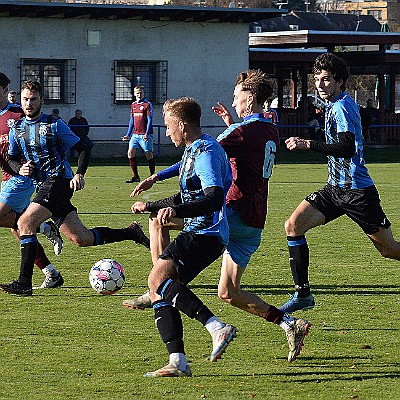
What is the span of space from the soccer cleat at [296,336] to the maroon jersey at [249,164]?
733 millimetres

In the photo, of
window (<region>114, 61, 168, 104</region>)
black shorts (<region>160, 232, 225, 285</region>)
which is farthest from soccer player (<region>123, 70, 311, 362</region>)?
window (<region>114, 61, 168, 104</region>)

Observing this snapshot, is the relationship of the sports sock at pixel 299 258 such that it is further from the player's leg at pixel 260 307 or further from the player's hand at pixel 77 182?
the player's hand at pixel 77 182

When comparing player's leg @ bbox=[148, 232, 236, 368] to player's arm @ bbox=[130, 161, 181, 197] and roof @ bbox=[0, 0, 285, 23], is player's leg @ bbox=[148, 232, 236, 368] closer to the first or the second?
player's arm @ bbox=[130, 161, 181, 197]

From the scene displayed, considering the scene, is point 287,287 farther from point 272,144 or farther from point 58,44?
point 58,44

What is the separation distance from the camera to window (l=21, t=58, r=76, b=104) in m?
32.1

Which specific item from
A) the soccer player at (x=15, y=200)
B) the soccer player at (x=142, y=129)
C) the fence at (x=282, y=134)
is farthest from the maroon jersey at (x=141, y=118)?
the soccer player at (x=15, y=200)

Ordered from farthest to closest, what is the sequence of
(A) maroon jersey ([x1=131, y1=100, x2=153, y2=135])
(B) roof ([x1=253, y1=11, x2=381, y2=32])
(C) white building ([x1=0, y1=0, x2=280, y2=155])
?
(B) roof ([x1=253, y1=11, x2=381, y2=32]), (C) white building ([x1=0, y1=0, x2=280, y2=155]), (A) maroon jersey ([x1=131, y1=100, x2=153, y2=135])

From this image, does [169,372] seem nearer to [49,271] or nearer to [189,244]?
[189,244]

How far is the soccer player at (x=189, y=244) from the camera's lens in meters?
6.18

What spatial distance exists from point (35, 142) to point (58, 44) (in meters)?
23.3

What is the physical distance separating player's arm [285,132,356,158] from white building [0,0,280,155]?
23782 mm

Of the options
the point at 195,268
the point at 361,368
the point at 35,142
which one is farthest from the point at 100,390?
the point at 35,142

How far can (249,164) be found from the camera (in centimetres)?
700

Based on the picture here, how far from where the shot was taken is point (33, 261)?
930 cm
